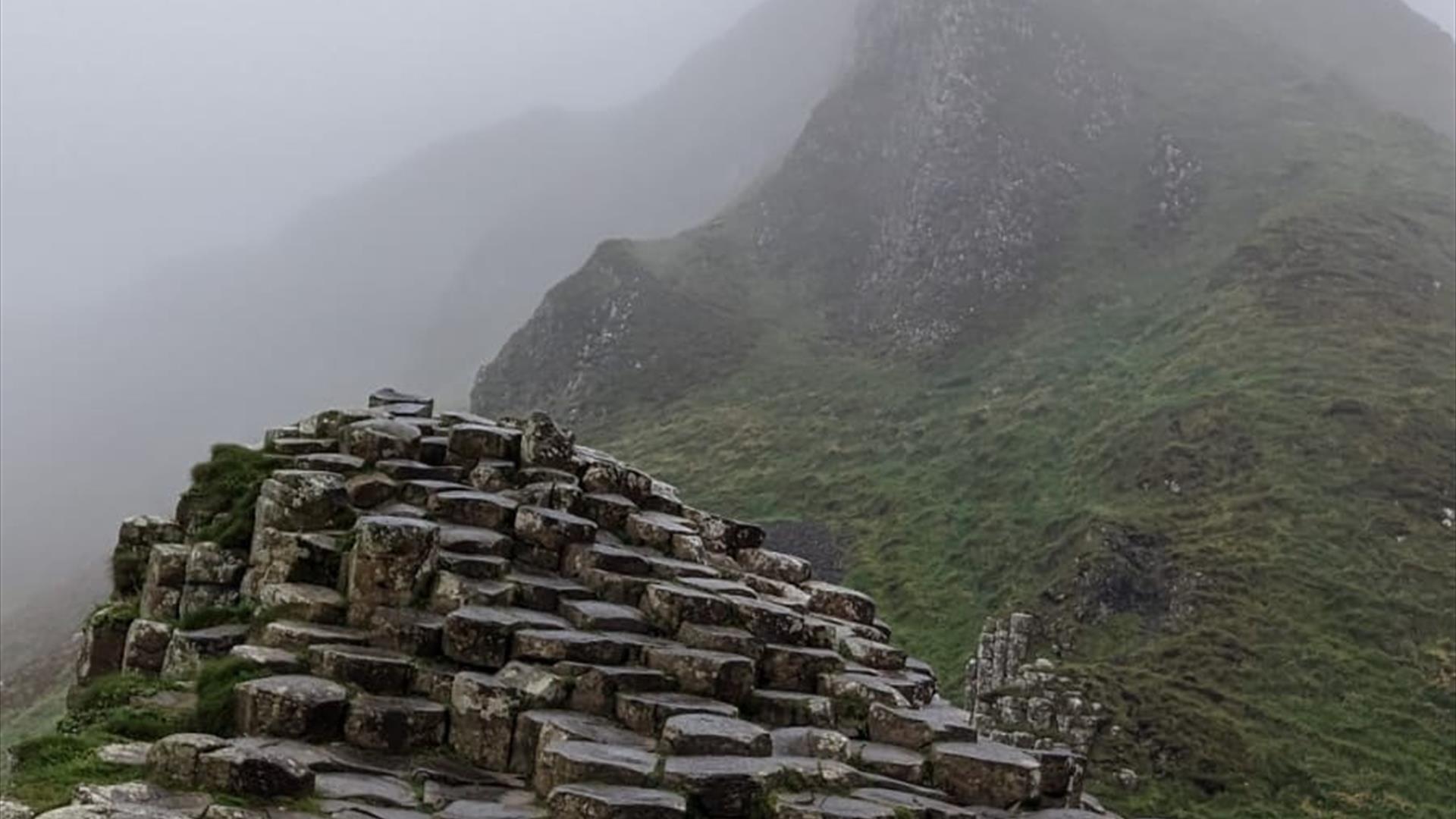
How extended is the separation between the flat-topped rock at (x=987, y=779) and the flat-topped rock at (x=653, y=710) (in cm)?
213

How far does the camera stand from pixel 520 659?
11.5m

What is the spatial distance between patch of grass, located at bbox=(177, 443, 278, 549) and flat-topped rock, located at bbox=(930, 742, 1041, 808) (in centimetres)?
910

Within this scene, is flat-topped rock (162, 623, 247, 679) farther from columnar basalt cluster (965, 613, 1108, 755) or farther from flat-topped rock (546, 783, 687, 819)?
columnar basalt cluster (965, 613, 1108, 755)

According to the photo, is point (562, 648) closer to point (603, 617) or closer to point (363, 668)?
point (603, 617)

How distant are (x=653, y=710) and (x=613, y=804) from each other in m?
2.03

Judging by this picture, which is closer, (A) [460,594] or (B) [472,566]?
(A) [460,594]

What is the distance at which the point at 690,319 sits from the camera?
83.7 meters

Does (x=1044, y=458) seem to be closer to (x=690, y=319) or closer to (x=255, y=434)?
(x=690, y=319)

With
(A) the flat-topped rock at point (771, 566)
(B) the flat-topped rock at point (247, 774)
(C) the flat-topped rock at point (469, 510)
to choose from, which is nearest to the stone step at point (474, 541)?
(C) the flat-topped rock at point (469, 510)

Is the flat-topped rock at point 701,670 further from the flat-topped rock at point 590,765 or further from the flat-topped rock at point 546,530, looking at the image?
the flat-topped rock at point 546,530

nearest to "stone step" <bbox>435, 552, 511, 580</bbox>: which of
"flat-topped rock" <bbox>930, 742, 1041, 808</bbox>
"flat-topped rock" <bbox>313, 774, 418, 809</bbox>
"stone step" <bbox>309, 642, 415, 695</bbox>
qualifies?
"stone step" <bbox>309, 642, 415, 695</bbox>

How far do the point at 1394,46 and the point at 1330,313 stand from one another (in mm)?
95424

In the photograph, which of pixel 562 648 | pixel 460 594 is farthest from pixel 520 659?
pixel 460 594

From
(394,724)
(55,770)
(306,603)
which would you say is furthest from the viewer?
(306,603)
